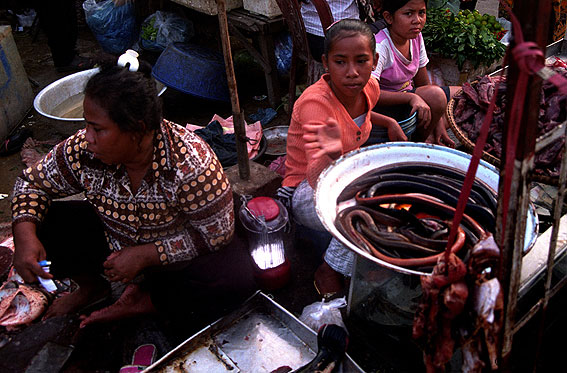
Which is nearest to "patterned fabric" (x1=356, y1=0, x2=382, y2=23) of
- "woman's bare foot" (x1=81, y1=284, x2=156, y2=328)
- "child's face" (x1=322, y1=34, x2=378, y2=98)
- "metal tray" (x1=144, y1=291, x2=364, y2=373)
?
"child's face" (x1=322, y1=34, x2=378, y2=98)

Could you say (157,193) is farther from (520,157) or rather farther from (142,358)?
(520,157)

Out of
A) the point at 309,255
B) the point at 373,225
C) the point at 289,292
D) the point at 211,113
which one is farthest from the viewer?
the point at 211,113

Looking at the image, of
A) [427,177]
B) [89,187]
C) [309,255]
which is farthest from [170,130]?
[309,255]

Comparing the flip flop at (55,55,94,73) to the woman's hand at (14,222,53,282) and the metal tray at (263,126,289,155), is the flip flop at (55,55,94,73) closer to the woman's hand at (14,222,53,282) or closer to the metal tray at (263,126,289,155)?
the metal tray at (263,126,289,155)

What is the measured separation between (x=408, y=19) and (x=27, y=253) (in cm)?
301

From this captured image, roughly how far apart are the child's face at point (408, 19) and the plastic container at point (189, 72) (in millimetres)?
2279

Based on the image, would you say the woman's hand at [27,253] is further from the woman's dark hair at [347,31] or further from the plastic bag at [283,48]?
the plastic bag at [283,48]

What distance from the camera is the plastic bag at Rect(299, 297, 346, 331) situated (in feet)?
8.20

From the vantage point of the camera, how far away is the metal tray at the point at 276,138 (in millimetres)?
4648

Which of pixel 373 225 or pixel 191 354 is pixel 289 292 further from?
pixel 373 225

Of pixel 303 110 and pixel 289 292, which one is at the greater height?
pixel 303 110

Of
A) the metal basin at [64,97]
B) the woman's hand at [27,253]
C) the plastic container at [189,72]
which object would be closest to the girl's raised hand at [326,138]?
the woman's hand at [27,253]

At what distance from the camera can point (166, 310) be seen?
2.76 metres

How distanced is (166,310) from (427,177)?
175 cm
